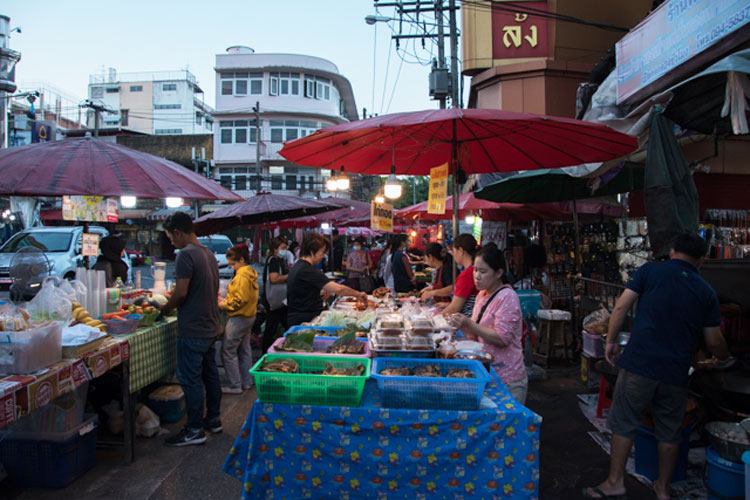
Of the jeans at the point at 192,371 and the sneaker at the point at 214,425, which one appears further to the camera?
the sneaker at the point at 214,425

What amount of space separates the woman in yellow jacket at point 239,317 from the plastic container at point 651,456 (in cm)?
435

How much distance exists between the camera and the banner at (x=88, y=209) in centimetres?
551

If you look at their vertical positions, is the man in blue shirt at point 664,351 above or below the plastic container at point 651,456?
above

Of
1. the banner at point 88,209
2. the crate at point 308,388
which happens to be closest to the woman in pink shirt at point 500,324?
the crate at point 308,388

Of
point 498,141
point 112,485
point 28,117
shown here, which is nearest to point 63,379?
point 112,485

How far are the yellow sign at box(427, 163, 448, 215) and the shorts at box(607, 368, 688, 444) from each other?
251 centimetres

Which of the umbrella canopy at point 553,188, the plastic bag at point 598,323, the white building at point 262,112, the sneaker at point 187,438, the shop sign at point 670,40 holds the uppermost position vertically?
the white building at point 262,112

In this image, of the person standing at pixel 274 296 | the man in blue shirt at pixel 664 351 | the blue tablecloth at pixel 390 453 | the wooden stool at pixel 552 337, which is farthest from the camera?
the person standing at pixel 274 296

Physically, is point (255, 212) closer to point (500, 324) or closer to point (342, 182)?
point (342, 182)

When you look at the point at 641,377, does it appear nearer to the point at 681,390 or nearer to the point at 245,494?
the point at 681,390

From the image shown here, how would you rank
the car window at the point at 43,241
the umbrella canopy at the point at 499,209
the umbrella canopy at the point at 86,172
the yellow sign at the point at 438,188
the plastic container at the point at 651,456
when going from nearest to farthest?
the plastic container at the point at 651,456 → the umbrella canopy at the point at 86,172 → the yellow sign at the point at 438,188 → the umbrella canopy at the point at 499,209 → the car window at the point at 43,241

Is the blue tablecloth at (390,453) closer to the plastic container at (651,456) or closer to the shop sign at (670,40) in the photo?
the plastic container at (651,456)

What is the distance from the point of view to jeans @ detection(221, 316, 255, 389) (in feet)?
19.1

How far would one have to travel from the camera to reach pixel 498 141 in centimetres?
545
